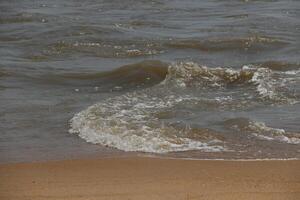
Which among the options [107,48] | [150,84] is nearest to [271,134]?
[150,84]

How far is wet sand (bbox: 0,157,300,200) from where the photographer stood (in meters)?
4.21

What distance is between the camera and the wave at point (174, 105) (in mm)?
5586

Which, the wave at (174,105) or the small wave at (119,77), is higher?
the wave at (174,105)

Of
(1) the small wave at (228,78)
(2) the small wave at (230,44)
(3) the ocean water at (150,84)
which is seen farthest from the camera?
(2) the small wave at (230,44)

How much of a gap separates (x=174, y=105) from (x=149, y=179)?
2.27 m

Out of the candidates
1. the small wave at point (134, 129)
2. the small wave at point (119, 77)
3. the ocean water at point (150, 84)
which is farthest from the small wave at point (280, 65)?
the small wave at point (134, 129)

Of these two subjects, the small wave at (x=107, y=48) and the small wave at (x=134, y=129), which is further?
the small wave at (x=107, y=48)

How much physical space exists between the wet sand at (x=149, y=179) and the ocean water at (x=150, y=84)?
25 centimetres

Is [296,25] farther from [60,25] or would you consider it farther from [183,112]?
[183,112]

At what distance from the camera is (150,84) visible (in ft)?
26.9

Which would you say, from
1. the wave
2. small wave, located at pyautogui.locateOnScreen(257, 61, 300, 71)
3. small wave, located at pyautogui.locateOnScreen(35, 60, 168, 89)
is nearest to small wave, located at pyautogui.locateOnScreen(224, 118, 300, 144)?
the wave

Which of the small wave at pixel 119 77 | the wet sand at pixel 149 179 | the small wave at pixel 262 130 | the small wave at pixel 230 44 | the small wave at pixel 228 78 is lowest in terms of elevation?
the small wave at pixel 230 44

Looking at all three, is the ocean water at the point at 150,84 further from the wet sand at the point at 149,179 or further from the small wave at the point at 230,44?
the wet sand at the point at 149,179

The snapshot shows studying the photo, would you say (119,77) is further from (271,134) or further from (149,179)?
(149,179)
